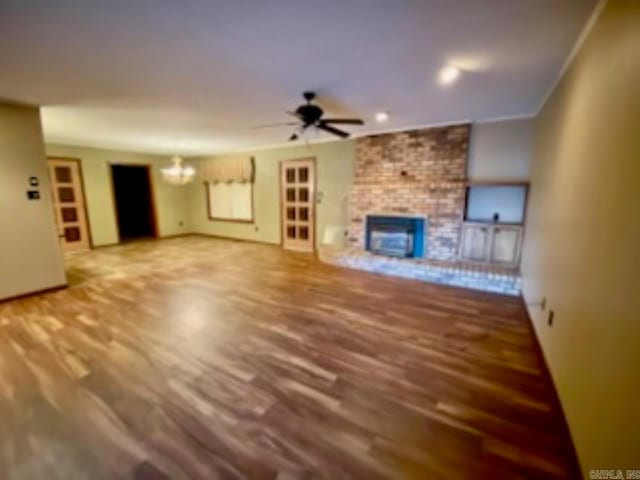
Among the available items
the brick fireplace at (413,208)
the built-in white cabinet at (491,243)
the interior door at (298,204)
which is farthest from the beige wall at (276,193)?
the built-in white cabinet at (491,243)

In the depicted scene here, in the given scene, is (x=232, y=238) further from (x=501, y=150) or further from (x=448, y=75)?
(x=448, y=75)

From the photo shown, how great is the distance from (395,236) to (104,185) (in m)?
6.84

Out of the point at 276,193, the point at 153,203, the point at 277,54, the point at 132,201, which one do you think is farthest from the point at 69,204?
the point at 277,54

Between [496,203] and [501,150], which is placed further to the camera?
[496,203]

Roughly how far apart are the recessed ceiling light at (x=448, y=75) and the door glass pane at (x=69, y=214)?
306 inches

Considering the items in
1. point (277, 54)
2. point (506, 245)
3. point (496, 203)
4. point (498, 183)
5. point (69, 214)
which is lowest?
point (506, 245)

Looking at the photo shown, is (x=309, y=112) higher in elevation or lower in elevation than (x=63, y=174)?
higher

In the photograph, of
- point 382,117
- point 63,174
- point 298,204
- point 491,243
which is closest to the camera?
point 382,117

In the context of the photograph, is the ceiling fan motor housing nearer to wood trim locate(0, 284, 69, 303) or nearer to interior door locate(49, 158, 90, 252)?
wood trim locate(0, 284, 69, 303)

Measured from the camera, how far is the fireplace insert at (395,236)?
207 inches

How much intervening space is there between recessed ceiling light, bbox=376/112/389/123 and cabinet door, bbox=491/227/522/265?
234 cm

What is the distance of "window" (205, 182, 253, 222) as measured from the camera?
26.1 feet

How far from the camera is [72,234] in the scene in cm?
683

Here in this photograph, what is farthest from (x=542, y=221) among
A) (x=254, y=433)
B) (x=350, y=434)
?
(x=254, y=433)
